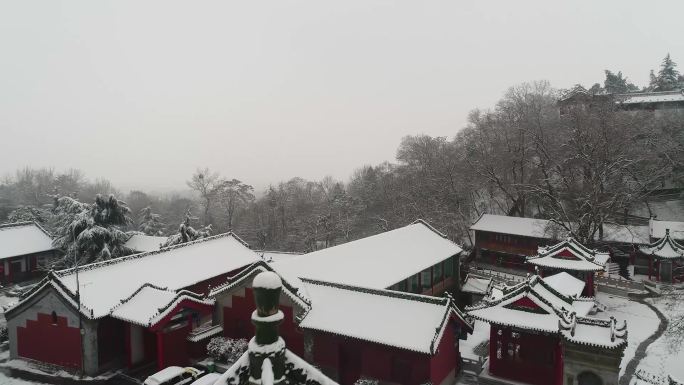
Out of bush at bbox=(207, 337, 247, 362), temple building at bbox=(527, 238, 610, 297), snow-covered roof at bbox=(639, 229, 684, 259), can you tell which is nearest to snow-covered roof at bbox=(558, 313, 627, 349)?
temple building at bbox=(527, 238, 610, 297)

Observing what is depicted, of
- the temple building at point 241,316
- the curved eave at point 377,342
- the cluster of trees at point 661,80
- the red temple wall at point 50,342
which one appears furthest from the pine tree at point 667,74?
the red temple wall at point 50,342

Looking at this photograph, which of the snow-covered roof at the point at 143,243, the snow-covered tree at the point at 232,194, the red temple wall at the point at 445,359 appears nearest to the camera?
the red temple wall at the point at 445,359

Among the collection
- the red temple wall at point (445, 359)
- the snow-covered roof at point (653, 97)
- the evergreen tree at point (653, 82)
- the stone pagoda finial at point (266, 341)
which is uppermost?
the evergreen tree at point (653, 82)

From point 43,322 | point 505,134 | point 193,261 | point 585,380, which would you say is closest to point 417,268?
point 585,380

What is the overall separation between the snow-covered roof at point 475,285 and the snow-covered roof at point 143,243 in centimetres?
2763

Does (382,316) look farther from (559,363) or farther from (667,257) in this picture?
(667,257)

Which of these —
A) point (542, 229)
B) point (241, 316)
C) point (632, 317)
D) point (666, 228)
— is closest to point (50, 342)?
point (241, 316)

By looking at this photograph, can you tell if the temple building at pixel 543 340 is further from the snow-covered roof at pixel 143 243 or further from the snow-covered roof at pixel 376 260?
the snow-covered roof at pixel 143 243

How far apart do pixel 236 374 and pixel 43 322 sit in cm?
2425

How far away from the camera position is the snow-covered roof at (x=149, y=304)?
20.7 meters

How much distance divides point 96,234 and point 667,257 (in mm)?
45314

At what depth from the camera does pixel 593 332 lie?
692 inches

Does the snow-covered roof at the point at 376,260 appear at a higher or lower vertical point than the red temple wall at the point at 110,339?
higher

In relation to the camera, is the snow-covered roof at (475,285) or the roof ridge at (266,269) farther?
the snow-covered roof at (475,285)
